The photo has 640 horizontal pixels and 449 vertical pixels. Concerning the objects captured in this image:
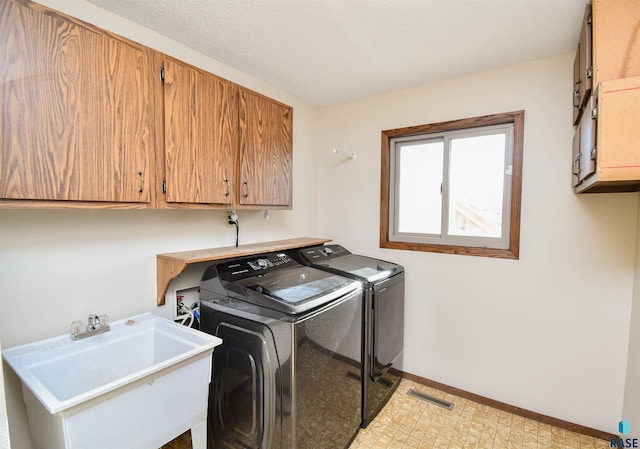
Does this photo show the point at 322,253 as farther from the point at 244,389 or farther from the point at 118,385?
the point at 118,385

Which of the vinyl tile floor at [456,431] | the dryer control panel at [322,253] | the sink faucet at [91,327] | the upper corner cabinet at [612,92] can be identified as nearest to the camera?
the upper corner cabinet at [612,92]

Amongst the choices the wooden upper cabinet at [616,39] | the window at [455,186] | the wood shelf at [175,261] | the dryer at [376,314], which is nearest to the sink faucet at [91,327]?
the wood shelf at [175,261]

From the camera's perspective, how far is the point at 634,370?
1.68 metres

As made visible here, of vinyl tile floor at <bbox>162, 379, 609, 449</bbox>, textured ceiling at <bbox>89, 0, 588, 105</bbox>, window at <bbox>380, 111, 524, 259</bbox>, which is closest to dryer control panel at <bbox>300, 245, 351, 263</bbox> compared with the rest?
window at <bbox>380, 111, 524, 259</bbox>

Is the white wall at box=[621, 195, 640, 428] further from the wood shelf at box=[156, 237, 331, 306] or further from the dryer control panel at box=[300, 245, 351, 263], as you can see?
the wood shelf at box=[156, 237, 331, 306]

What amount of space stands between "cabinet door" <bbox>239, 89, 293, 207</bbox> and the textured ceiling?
0.32m

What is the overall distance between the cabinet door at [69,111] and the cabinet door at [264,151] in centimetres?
59

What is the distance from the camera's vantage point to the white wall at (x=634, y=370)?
160 cm

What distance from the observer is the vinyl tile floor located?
1.86m

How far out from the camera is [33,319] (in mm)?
1350

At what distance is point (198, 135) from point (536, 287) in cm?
233

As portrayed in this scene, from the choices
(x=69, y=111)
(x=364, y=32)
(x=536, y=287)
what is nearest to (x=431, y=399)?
(x=536, y=287)

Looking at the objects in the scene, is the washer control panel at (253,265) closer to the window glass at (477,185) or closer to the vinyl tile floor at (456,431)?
the vinyl tile floor at (456,431)

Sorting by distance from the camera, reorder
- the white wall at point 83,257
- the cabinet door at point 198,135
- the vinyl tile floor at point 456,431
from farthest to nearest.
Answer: the vinyl tile floor at point 456,431, the cabinet door at point 198,135, the white wall at point 83,257
